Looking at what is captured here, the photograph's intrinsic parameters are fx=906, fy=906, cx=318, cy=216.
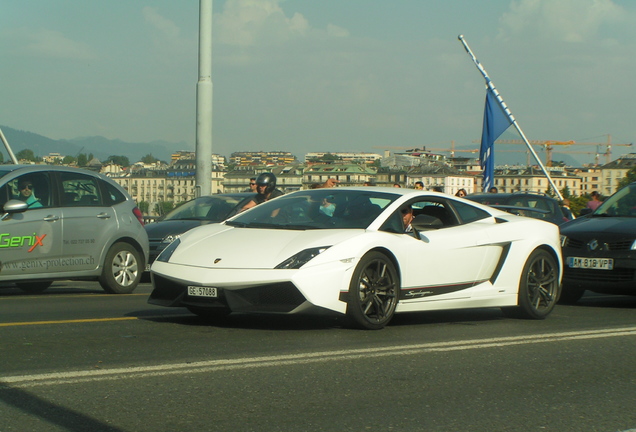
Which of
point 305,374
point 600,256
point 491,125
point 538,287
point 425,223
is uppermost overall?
point 491,125

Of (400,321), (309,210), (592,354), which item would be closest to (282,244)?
(309,210)

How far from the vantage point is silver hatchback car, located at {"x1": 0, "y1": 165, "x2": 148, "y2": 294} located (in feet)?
35.1

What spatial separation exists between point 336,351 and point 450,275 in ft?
7.31

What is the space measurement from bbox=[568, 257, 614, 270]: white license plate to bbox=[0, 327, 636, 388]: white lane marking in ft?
8.20

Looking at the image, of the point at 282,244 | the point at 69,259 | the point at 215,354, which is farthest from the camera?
the point at 69,259

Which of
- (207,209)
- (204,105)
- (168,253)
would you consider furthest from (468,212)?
(204,105)

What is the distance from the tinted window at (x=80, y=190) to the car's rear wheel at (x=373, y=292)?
517 centimetres

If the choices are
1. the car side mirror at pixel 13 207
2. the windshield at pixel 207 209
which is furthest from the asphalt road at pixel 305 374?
the windshield at pixel 207 209

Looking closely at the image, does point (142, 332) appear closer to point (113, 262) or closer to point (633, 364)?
point (633, 364)

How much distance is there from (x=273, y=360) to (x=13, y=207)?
5.39 m

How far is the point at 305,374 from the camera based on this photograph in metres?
5.76

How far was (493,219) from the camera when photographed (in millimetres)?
9281

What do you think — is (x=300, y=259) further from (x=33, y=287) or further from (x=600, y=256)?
(x=33, y=287)

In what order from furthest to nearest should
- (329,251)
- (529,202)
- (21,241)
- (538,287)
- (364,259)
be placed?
(529,202) → (21,241) → (538,287) → (364,259) → (329,251)
